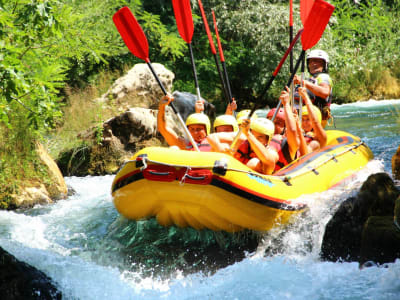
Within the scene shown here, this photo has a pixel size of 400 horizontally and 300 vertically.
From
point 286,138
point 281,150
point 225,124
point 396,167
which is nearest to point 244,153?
point 225,124

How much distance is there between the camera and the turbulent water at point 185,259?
3.11 meters

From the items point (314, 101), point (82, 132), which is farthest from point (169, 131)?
point (82, 132)

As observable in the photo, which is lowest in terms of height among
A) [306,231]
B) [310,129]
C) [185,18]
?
[306,231]

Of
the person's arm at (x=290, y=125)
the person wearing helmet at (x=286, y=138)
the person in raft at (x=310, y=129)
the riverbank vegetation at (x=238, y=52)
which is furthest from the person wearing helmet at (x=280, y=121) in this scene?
the riverbank vegetation at (x=238, y=52)

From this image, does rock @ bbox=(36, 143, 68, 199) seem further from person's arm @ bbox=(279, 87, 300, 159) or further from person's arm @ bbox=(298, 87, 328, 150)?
person's arm @ bbox=(298, 87, 328, 150)

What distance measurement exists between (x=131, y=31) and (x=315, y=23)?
6.35 feet

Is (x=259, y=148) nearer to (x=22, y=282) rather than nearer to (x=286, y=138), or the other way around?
(x=286, y=138)

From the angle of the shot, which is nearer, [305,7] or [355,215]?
[355,215]

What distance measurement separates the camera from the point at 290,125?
13.9ft

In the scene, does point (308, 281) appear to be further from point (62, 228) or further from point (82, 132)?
point (82, 132)

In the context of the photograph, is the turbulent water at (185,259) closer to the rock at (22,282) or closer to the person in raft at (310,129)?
the rock at (22,282)

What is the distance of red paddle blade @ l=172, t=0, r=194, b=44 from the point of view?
4836 millimetres

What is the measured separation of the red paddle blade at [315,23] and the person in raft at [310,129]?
0.55 metres

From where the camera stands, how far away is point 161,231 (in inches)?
160
